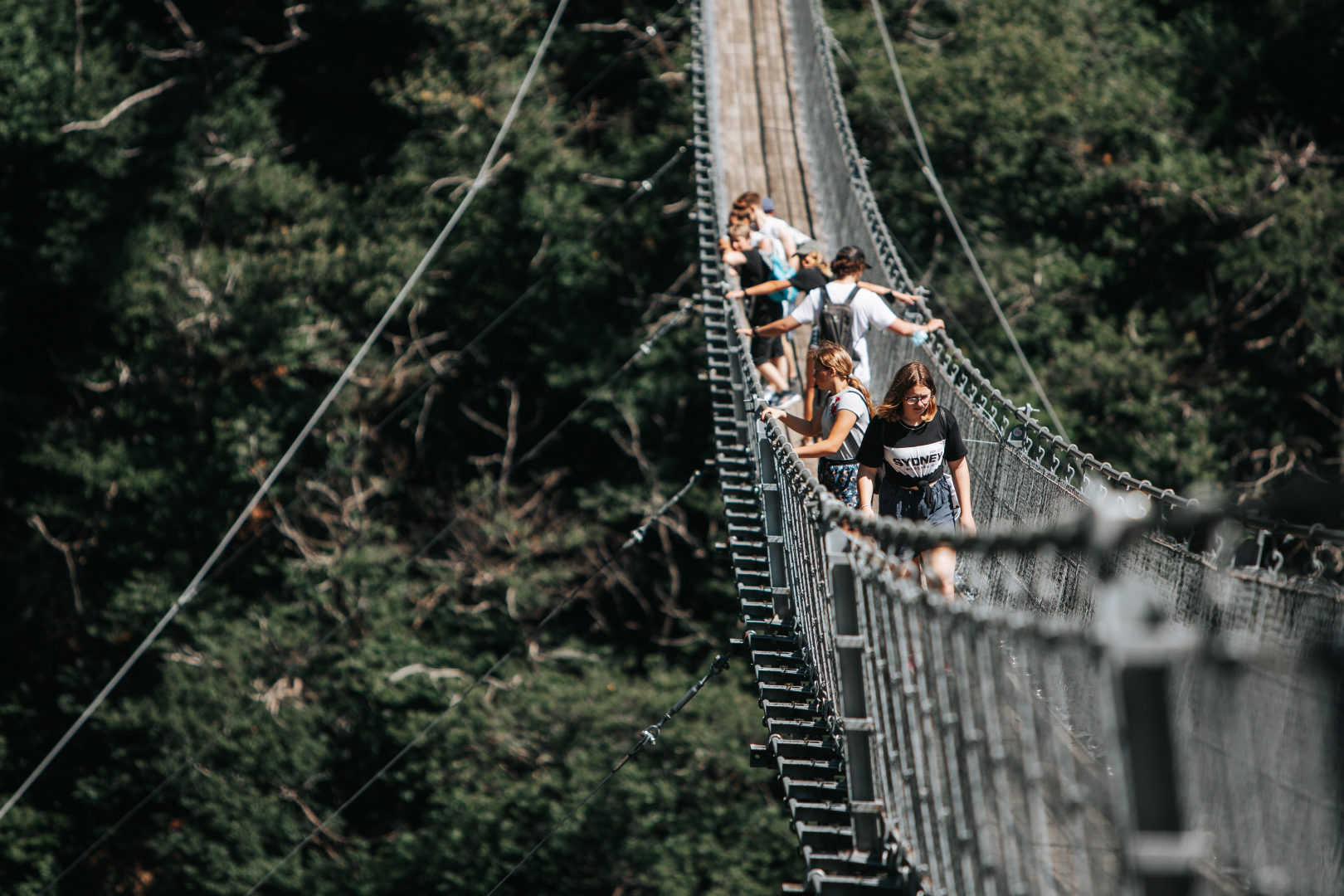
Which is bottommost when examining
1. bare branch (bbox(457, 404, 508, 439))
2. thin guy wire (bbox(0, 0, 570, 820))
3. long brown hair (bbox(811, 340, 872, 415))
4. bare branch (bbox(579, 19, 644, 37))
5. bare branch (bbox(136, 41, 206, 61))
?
bare branch (bbox(457, 404, 508, 439))

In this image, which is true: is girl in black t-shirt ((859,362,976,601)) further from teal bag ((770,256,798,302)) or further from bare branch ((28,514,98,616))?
bare branch ((28,514,98,616))

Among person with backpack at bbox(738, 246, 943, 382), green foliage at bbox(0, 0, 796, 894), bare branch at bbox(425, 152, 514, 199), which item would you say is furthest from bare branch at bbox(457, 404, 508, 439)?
person with backpack at bbox(738, 246, 943, 382)

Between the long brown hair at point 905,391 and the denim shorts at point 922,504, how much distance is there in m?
0.21

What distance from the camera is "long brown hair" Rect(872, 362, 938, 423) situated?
336 centimetres

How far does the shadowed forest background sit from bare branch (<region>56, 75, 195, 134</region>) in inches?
4.6

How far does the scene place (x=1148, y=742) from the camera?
133cm

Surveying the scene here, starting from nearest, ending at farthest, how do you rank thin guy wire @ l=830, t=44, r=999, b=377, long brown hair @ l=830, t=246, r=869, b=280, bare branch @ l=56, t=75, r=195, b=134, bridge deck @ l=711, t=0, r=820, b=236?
long brown hair @ l=830, t=246, r=869, b=280, bridge deck @ l=711, t=0, r=820, b=236, thin guy wire @ l=830, t=44, r=999, b=377, bare branch @ l=56, t=75, r=195, b=134

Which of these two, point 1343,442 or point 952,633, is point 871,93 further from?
point 952,633

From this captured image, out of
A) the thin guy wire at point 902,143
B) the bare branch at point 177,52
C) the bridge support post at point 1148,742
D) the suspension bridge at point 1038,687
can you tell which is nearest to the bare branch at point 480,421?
the thin guy wire at point 902,143

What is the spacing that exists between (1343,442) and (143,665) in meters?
12.6

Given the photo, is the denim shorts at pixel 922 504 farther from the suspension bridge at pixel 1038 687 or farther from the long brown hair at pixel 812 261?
the long brown hair at pixel 812 261

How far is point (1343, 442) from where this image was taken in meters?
11.9

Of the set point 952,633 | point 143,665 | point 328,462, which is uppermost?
point 952,633

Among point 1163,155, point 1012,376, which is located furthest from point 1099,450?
point 1163,155
